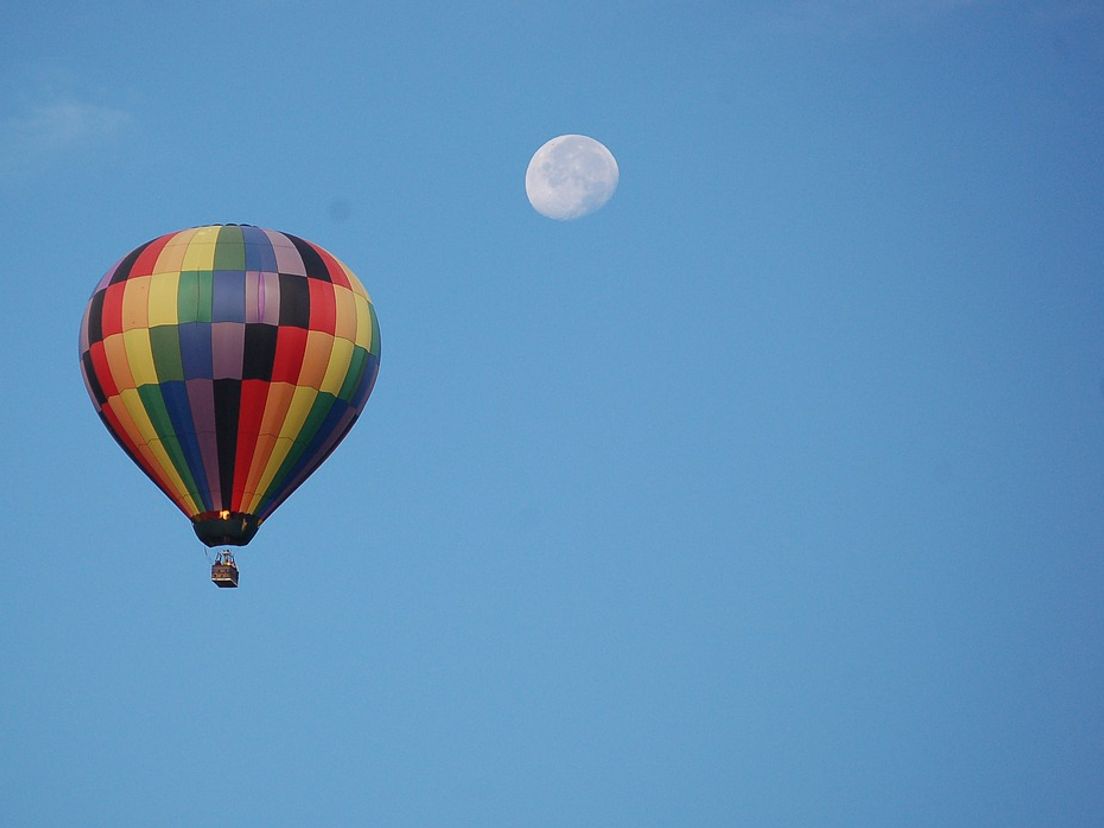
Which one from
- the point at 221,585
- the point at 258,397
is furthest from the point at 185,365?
the point at 221,585

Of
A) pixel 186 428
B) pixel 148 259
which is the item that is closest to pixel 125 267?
pixel 148 259

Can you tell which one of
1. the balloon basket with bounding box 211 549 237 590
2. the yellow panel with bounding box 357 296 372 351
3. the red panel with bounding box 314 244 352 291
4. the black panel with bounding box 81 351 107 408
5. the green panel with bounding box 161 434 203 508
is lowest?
the balloon basket with bounding box 211 549 237 590

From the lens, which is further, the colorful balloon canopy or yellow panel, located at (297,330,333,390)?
yellow panel, located at (297,330,333,390)

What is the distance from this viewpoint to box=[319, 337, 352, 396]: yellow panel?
1748 inches

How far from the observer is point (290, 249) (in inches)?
1764

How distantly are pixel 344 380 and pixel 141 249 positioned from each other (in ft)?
16.1

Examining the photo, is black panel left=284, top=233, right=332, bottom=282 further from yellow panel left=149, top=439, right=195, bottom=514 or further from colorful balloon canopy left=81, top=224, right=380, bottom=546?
yellow panel left=149, top=439, right=195, bottom=514

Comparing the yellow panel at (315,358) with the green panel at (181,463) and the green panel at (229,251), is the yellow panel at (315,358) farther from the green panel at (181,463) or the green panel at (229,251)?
the green panel at (181,463)

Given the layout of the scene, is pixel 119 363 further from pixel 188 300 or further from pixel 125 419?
pixel 188 300

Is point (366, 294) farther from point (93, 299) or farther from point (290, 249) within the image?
point (93, 299)

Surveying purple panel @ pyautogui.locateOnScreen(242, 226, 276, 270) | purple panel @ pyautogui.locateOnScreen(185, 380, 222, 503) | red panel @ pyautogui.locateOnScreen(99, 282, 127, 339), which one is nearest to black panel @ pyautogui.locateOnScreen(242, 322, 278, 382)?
purple panel @ pyautogui.locateOnScreen(185, 380, 222, 503)

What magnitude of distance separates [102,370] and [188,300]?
7.82 feet

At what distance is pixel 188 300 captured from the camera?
4347cm

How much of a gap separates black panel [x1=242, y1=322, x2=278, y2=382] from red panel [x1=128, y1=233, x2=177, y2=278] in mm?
2474
